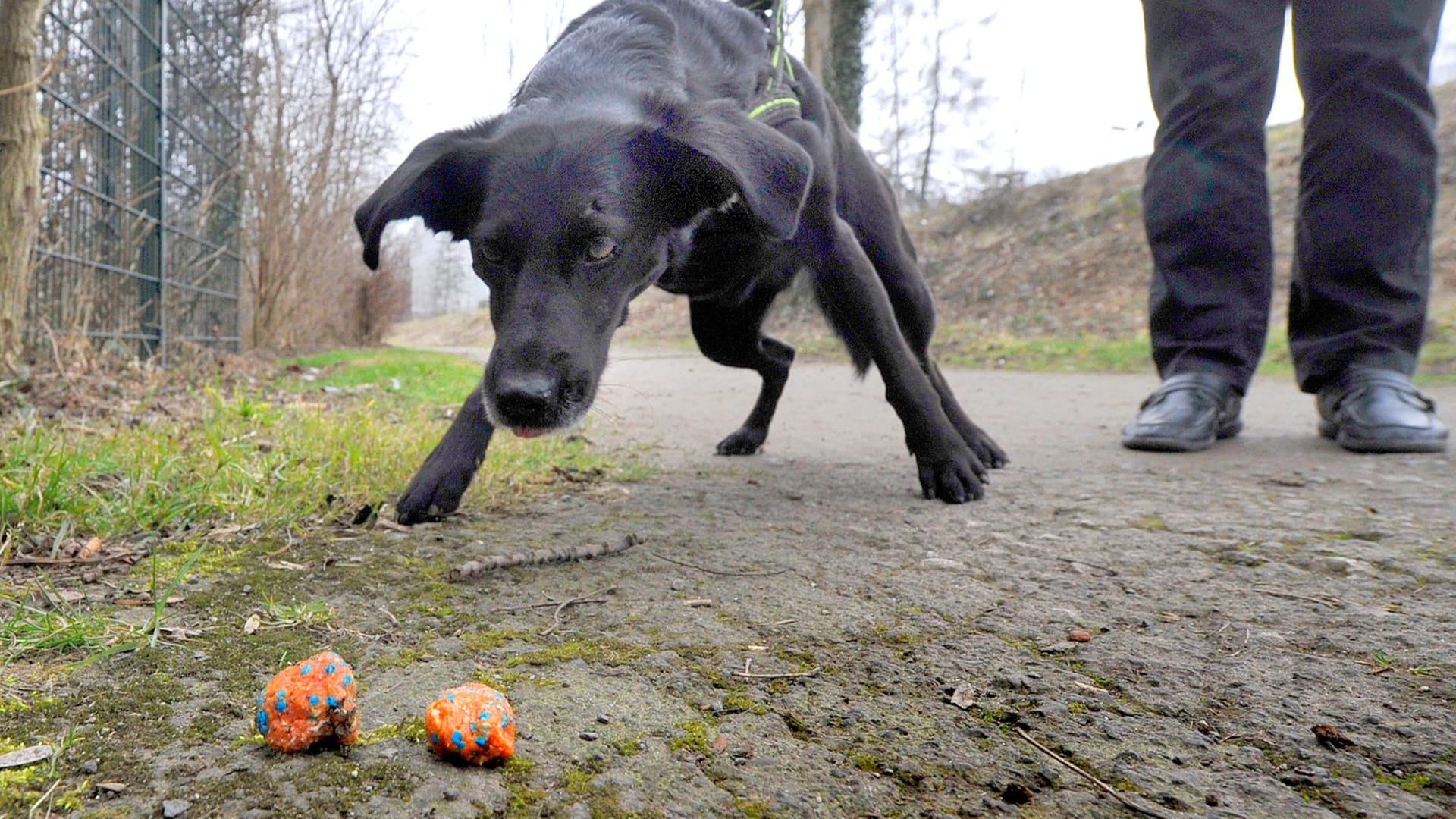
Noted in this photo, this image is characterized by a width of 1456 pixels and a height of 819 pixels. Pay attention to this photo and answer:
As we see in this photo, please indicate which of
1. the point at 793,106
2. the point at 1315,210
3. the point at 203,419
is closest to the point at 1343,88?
the point at 1315,210

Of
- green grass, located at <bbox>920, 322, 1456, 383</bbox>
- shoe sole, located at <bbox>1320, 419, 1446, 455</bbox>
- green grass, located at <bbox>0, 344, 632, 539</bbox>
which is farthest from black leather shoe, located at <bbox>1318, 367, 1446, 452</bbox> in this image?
green grass, located at <bbox>920, 322, 1456, 383</bbox>

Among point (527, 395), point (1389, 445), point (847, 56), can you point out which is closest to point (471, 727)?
point (527, 395)

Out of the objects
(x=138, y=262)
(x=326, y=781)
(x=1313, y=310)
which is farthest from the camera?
(x=138, y=262)

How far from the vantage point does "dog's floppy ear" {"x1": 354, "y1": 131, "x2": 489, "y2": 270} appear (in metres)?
2.02

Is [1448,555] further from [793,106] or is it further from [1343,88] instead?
[1343,88]

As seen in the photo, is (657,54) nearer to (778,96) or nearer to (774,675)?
(778,96)

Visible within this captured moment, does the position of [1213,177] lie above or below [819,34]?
below

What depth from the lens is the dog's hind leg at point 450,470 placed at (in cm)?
208

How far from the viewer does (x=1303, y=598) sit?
58.4 inches

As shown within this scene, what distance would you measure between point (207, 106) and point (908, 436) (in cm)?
824

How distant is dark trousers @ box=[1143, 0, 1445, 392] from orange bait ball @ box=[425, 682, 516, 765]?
3.09m

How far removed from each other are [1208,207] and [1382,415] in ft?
2.92

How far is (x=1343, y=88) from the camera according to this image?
3.14m

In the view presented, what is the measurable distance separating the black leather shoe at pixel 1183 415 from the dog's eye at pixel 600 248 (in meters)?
2.10
